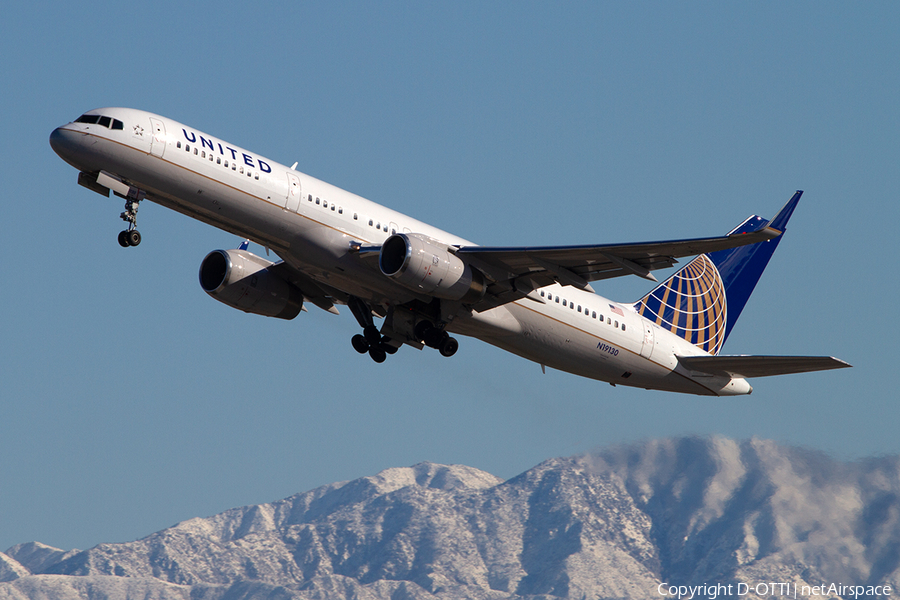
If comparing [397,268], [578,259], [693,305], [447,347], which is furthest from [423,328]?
[693,305]

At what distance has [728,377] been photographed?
42.8 m

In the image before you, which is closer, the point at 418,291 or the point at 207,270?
the point at 418,291

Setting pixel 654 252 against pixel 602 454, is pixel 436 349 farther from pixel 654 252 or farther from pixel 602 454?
pixel 602 454

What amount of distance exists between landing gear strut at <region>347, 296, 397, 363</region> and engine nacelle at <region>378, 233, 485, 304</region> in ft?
20.3

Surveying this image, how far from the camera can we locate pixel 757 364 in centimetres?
3997

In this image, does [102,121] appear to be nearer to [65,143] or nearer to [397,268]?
[65,143]

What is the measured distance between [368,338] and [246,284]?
492cm

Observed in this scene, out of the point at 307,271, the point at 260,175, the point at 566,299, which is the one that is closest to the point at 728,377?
the point at 566,299

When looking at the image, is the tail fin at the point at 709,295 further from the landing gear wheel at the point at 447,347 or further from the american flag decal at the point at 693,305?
the landing gear wheel at the point at 447,347

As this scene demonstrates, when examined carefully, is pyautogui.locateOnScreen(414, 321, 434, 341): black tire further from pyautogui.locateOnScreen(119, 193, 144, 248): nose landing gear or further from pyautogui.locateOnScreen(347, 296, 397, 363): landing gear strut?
pyautogui.locateOnScreen(119, 193, 144, 248): nose landing gear

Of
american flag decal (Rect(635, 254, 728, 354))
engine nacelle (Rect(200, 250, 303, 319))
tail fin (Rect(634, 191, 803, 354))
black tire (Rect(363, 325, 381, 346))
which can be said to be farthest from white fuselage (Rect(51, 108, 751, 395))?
engine nacelle (Rect(200, 250, 303, 319))

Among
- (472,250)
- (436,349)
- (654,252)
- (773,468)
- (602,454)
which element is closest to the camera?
(654,252)

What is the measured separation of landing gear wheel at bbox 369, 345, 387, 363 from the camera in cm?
4119

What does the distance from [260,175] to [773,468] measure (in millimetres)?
151825
